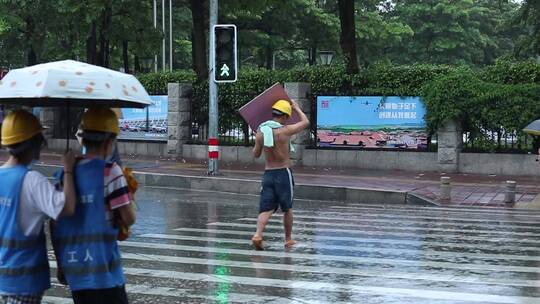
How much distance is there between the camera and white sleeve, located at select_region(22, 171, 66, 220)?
3.87 meters

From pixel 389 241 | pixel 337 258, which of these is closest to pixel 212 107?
pixel 389 241

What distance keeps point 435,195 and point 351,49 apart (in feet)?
28.0

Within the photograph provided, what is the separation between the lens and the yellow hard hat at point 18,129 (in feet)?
13.2

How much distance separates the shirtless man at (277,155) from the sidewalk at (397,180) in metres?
6.79

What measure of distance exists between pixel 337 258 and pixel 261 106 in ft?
6.69

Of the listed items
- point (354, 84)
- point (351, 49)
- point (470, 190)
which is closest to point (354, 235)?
point (470, 190)

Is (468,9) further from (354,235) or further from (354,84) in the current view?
(354,235)

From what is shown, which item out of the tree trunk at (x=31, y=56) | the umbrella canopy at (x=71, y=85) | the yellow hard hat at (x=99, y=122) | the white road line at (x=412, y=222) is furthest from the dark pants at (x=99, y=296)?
the tree trunk at (x=31, y=56)

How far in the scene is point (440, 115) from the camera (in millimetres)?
19609

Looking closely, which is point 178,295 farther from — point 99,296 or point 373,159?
point 373,159

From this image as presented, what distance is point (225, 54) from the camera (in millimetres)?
17609

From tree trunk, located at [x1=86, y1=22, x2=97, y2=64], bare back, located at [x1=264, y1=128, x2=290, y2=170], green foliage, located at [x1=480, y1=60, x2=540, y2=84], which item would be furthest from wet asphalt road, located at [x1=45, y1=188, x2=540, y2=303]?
tree trunk, located at [x1=86, y1=22, x2=97, y2=64]

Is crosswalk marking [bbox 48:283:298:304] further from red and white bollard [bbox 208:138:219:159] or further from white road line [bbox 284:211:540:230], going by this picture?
red and white bollard [bbox 208:138:219:159]

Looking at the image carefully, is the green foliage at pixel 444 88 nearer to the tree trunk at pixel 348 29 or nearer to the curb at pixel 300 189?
the tree trunk at pixel 348 29
